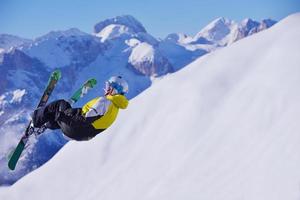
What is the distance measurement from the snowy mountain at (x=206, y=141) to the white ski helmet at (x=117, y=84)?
1469 centimetres

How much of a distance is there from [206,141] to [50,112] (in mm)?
23762

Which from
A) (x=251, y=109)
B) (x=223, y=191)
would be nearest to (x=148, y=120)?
(x=251, y=109)

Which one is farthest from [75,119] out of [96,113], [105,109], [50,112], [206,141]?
[206,141]

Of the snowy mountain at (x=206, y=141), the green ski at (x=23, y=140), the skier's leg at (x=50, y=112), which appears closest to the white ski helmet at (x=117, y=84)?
the skier's leg at (x=50, y=112)

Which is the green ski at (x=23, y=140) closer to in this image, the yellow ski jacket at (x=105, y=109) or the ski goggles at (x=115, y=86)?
the yellow ski jacket at (x=105, y=109)

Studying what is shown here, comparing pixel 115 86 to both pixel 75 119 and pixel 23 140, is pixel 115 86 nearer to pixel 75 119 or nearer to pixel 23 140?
pixel 75 119

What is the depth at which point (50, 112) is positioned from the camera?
12406 millimetres

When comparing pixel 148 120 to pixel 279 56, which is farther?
pixel 148 120

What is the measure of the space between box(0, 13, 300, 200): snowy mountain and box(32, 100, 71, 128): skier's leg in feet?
48.7

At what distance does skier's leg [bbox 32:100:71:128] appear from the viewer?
40.1 feet

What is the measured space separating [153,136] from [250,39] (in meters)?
13.4

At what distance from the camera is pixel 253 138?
32000 mm

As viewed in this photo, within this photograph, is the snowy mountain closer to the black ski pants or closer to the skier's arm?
the black ski pants

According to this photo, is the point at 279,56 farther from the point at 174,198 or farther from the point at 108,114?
the point at 108,114
